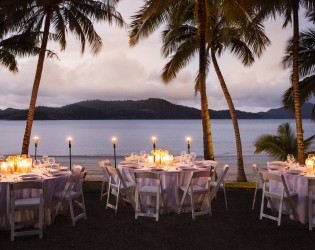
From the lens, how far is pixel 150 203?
6031 mm

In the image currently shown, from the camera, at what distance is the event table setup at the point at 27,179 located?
4.96 meters

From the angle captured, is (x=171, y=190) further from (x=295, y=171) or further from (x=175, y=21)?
(x=175, y=21)

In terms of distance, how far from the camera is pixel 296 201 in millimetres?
5516

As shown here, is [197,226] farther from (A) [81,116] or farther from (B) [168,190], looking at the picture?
(A) [81,116]

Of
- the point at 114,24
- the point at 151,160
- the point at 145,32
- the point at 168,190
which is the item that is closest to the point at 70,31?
the point at 114,24

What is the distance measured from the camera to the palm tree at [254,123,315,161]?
1363cm

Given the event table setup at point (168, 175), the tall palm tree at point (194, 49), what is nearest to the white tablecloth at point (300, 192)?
the event table setup at point (168, 175)

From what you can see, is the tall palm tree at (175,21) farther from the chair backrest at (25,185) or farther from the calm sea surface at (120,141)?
Result: the calm sea surface at (120,141)

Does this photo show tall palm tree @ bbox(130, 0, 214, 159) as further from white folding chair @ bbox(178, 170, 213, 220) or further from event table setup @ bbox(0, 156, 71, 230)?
event table setup @ bbox(0, 156, 71, 230)

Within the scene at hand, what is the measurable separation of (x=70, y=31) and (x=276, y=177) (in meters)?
8.72

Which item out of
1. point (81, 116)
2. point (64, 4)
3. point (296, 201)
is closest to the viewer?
point (296, 201)

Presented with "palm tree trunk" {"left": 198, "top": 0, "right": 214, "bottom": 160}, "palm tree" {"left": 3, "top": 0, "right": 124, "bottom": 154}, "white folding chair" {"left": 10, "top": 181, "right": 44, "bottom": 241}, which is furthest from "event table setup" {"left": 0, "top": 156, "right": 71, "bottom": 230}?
"palm tree trunk" {"left": 198, "top": 0, "right": 214, "bottom": 160}

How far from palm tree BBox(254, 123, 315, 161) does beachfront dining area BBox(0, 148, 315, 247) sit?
7.20 m

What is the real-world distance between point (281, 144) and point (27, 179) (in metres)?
11.7
